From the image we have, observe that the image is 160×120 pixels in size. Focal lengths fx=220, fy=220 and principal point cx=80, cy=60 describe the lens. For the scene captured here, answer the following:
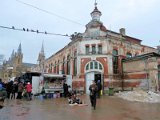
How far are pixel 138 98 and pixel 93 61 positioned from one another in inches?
447

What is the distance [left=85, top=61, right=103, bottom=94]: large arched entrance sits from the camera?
108 ft

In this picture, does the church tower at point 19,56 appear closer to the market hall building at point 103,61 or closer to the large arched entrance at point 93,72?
the market hall building at point 103,61

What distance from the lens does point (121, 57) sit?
115 ft

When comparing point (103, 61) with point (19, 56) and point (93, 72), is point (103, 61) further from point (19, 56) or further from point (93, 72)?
point (19, 56)

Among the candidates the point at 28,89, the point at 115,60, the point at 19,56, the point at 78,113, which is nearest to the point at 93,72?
the point at 115,60

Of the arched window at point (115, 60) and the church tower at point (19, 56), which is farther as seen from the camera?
the church tower at point (19, 56)

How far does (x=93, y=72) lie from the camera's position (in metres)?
32.9

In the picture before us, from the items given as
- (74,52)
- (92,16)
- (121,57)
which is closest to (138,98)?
(121,57)

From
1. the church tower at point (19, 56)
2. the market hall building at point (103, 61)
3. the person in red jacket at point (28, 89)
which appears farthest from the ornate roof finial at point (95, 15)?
the church tower at point (19, 56)

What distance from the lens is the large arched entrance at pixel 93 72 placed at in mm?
32812

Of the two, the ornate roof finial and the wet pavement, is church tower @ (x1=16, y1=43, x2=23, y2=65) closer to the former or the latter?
the ornate roof finial

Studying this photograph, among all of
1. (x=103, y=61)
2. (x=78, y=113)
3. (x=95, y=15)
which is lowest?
(x=78, y=113)

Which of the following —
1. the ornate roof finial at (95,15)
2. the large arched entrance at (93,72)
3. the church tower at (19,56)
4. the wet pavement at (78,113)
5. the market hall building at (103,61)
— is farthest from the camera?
the church tower at (19,56)

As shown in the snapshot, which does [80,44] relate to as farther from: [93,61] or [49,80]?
[49,80]
